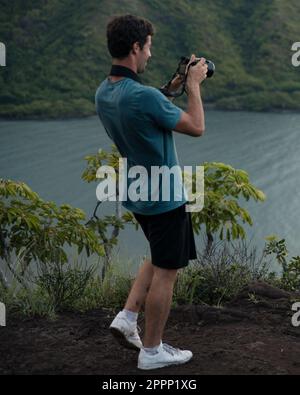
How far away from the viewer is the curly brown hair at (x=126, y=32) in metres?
2.57

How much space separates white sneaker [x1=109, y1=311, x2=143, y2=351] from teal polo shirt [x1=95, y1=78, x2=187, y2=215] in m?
0.50

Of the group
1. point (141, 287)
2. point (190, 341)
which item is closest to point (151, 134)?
point (141, 287)

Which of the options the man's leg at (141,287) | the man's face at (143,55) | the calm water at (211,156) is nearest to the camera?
the man's face at (143,55)

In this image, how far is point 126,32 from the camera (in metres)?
2.57

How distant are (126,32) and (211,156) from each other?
29217 millimetres

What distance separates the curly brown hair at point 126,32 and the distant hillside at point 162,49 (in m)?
36.5

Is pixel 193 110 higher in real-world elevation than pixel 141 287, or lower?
higher

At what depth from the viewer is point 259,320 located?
3613 millimetres

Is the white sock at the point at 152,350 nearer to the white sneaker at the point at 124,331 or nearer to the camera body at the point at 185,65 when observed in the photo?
the white sneaker at the point at 124,331

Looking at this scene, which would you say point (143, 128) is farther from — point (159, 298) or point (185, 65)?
point (159, 298)

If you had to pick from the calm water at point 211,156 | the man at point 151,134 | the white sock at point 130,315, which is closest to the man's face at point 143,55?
the man at point 151,134

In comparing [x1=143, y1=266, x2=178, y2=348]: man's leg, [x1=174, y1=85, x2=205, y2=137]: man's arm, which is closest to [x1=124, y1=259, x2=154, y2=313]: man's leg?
[x1=143, y1=266, x2=178, y2=348]: man's leg

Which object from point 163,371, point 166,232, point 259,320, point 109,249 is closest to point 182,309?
point 259,320

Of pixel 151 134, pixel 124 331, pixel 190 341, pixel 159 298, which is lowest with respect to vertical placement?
pixel 190 341
